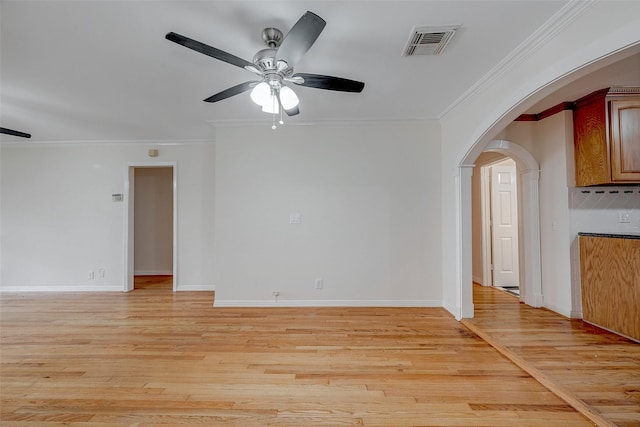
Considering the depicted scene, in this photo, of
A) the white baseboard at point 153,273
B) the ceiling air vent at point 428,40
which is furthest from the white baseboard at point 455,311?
the white baseboard at point 153,273

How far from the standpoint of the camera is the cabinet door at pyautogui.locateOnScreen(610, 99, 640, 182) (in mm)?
2893

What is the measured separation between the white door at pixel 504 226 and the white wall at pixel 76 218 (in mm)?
4770

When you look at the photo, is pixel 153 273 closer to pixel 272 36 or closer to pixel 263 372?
pixel 263 372

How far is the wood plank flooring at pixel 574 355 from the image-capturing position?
1.85 metres

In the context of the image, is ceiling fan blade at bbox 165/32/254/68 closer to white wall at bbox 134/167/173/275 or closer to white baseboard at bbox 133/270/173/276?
white wall at bbox 134/167/173/275

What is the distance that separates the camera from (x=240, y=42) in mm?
2086

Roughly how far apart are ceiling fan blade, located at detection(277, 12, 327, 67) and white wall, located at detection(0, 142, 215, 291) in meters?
3.44

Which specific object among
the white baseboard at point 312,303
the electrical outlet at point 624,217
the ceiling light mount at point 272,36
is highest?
the ceiling light mount at point 272,36

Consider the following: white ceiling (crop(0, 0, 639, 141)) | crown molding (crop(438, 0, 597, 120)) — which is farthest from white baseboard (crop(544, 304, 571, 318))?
crown molding (crop(438, 0, 597, 120))

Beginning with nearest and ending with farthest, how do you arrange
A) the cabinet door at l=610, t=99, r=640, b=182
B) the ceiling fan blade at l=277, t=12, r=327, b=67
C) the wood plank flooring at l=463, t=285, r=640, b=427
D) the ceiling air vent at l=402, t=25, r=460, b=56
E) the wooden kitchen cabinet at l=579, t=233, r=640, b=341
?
the ceiling fan blade at l=277, t=12, r=327, b=67, the wood plank flooring at l=463, t=285, r=640, b=427, the ceiling air vent at l=402, t=25, r=460, b=56, the wooden kitchen cabinet at l=579, t=233, r=640, b=341, the cabinet door at l=610, t=99, r=640, b=182

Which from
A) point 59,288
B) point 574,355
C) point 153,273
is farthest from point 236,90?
point 153,273

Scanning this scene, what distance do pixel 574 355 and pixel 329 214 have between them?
2.76m

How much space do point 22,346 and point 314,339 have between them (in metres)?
2.77

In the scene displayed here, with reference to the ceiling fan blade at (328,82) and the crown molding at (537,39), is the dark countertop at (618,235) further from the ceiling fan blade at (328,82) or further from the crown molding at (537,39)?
the ceiling fan blade at (328,82)
